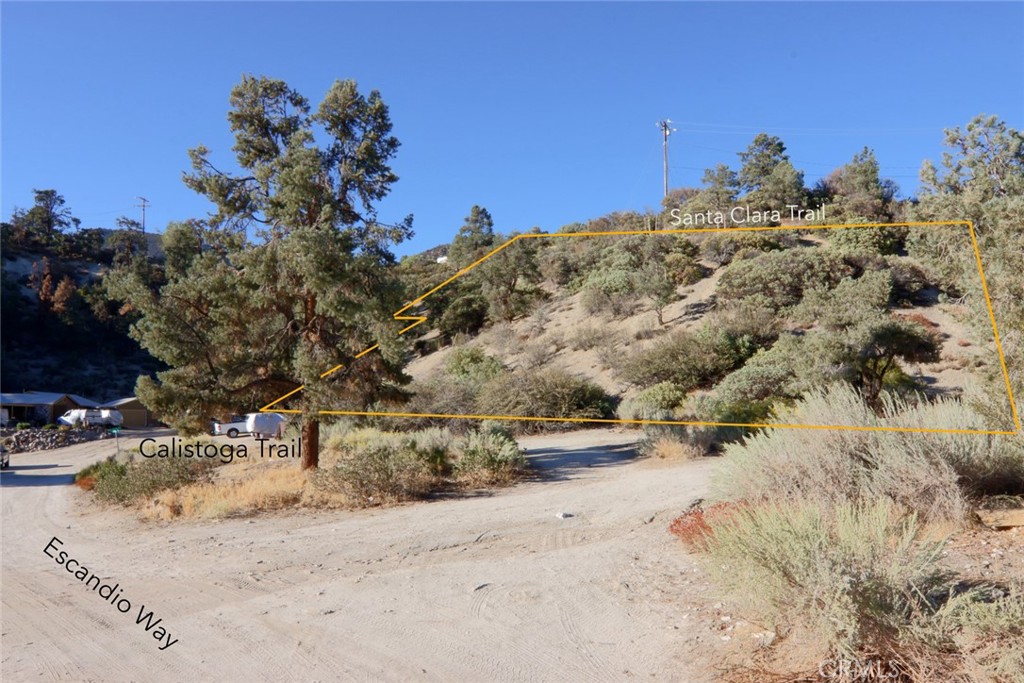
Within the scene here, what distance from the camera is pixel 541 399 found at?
2539 centimetres

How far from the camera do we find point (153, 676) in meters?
5.34

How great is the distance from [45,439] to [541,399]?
22.4 meters

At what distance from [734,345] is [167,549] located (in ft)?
79.2

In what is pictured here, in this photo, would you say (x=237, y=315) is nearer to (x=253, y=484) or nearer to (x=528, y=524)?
(x=253, y=484)

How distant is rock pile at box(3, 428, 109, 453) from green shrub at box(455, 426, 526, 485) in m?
24.3

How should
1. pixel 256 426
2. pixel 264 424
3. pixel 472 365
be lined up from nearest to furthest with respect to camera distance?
pixel 256 426 → pixel 264 424 → pixel 472 365

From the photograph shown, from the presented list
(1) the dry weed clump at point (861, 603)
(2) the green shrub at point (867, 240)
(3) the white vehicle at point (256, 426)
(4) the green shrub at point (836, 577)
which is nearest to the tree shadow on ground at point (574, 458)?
(1) the dry weed clump at point (861, 603)

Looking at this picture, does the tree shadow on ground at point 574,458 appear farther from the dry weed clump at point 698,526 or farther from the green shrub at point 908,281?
the green shrub at point 908,281

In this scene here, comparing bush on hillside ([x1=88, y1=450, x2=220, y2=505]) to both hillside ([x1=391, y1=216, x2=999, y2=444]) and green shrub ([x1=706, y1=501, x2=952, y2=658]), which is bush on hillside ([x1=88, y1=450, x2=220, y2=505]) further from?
green shrub ([x1=706, y1=501, x2=952, y2=658])

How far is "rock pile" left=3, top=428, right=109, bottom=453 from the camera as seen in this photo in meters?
30.6

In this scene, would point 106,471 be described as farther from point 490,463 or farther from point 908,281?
point 908,281

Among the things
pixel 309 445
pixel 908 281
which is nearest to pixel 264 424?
pixel 309 445

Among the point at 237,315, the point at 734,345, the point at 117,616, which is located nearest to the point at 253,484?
the point at 237,315

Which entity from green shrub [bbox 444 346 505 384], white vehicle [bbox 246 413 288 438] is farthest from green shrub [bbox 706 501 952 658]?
green shrub [bbox 444 346 505 384]
